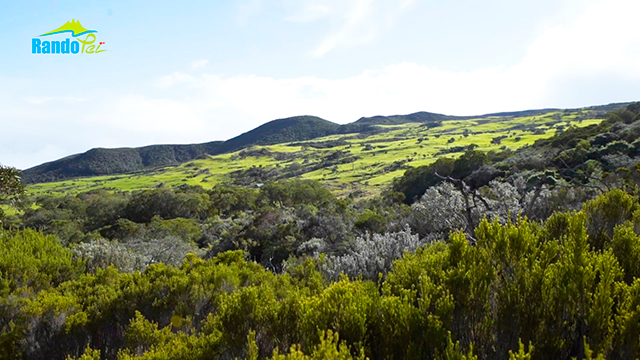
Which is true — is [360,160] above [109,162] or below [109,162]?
below

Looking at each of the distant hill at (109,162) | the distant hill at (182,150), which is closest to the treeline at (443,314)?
the distant hill at (182,150)

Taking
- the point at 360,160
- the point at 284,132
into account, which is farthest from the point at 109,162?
the point at 360,160

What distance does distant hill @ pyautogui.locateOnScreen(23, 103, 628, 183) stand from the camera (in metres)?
148

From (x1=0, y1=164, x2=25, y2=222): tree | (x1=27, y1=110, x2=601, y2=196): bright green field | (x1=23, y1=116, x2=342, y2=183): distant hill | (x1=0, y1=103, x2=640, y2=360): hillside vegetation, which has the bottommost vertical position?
(x1=27, y1=110, x2=601, y2=196): bright green field

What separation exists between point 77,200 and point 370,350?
52826mm

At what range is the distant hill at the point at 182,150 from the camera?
147750 millimetres

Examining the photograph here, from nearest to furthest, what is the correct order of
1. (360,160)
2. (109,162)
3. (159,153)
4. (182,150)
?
1. (360,160)
2. (109,162)
3. (159,153)
4. (182,150)

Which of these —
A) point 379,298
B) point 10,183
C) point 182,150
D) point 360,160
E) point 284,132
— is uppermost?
point 284,132

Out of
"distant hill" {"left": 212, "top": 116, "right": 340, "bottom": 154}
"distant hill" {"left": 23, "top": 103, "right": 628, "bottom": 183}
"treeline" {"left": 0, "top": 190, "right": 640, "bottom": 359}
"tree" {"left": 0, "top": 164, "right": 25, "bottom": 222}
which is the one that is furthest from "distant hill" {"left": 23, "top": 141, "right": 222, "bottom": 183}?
"treeline" {"left": 0, "top": 190, "right": 640, "bottom": 359}

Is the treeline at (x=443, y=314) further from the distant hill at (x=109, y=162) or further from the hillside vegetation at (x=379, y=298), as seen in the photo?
the distant hill at (x=109, y=162)

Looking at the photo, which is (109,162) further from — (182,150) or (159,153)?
(182,150)

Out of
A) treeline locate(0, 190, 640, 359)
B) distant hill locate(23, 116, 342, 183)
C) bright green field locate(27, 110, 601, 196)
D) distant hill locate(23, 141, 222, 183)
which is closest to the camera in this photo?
treeline locate(0, 190, 640, 359)

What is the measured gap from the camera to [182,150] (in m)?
178

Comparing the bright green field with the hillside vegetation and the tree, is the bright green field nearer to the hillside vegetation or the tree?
the tree
